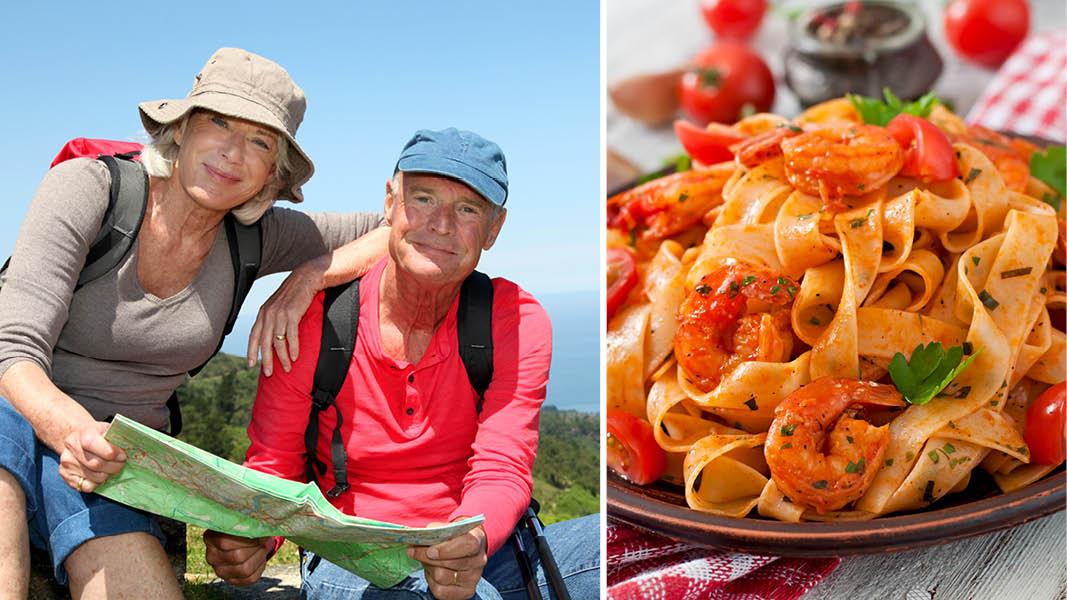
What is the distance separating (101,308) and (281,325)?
1.53 feet

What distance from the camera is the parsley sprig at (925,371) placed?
8.52ft

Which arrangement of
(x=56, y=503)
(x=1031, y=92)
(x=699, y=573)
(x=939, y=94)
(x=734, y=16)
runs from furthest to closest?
1. (x=734, y=16)
2. (x=939, y=94)
3. (x=1031, y=92)
4. (x=699, y=573)
5. (x=56, y=503)

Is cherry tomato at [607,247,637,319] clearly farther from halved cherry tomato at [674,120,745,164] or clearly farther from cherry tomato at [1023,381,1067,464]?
cherry tomato at [1023,381,1067,464]

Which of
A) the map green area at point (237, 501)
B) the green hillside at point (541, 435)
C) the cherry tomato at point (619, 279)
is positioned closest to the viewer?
the map green area at point (237, 501)

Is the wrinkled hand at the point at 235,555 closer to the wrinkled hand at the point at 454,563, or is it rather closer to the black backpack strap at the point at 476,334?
the wrinkled hand at the point at 454,563

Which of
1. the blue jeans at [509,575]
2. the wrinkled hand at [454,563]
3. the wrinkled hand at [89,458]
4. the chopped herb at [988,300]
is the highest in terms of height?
the wrinkled hand at [89,458]

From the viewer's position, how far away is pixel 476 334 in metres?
2.64

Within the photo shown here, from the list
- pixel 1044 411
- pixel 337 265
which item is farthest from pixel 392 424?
pixel 1044 411

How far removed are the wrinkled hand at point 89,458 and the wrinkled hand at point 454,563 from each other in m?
0.73

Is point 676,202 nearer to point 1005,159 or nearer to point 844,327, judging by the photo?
point 844,327

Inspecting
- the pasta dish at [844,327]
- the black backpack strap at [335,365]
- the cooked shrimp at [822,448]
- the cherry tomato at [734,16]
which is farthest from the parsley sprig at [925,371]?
the cherry tomato at [734,16]

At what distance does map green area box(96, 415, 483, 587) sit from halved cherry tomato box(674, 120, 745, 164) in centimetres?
194

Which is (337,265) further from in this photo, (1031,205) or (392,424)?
(1031,205)

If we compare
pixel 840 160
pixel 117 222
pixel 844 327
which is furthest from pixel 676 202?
pixel 117 222
